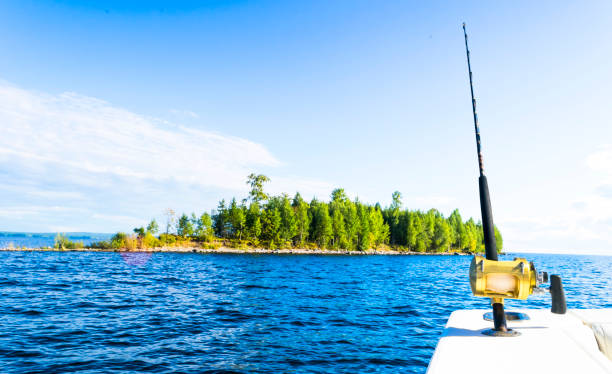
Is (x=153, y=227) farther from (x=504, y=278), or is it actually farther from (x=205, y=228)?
(x=504, y=278)

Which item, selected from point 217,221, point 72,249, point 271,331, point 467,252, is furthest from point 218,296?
point 467,252

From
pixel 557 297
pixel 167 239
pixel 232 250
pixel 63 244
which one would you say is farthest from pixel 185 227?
pixel 557 297

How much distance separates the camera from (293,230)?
349 feet

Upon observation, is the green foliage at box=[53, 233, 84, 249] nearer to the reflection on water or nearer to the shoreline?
the shoreline

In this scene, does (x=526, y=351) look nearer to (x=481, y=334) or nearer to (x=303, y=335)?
(x=481, y=334)

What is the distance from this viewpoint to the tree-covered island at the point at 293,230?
4087 inches

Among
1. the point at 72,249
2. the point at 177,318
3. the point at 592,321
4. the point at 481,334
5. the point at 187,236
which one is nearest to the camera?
the point at 481,334

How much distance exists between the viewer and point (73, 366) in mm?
8836

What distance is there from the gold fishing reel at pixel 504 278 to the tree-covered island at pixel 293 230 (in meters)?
102

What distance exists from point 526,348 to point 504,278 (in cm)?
65

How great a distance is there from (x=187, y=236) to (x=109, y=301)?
93702 millimetres

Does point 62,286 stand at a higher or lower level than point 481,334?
lower

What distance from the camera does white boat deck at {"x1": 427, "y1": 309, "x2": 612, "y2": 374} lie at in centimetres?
281

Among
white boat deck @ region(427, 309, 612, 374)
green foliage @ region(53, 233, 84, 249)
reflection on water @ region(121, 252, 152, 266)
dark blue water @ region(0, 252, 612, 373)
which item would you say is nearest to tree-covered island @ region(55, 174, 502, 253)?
green foliage @ region(53, 233, 84, 249)
